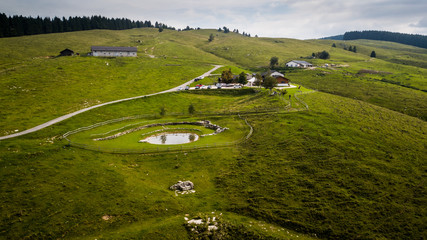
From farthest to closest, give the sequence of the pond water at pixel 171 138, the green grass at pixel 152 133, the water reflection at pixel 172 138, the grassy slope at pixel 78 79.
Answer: the grassy slope at pixel 78 79
the pond water at pixel 171 138
the water reflection at pixel 172 138
the green grass at pixel 152 133

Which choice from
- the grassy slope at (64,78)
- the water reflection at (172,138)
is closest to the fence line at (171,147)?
the water reflection at (172,138)

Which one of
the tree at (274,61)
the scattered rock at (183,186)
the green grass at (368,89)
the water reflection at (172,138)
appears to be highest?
the tree at (274,61)

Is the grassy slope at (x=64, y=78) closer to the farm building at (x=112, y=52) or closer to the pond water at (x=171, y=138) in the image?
the farm building at (x=112, y=52)

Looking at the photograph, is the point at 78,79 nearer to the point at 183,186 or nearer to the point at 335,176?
the point at 183,186

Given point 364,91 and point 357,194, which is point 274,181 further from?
point 364,91

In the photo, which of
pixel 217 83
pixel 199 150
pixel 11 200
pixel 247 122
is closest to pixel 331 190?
pixel 199 150

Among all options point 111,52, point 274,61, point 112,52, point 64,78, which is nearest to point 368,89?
point 274,61
